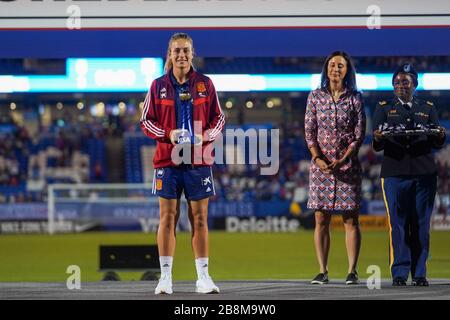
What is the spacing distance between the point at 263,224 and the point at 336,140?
1805cm

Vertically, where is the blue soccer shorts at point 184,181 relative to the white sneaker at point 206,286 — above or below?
above

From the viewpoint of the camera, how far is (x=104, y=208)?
2578 centimetres

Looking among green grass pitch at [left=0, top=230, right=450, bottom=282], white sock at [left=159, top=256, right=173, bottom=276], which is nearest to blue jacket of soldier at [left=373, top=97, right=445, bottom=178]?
white sock at [left=159, top=256, right=173, bottom=276]

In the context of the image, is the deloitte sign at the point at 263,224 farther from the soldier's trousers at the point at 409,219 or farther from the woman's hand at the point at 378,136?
the woman's hand at the point at 378,136

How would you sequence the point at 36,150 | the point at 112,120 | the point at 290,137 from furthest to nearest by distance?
the point at 112,120, the point at 36,150, the point at 290,137

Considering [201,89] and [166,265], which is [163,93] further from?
[166,265]

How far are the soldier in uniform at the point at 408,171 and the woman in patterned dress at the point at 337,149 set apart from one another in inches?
10.2

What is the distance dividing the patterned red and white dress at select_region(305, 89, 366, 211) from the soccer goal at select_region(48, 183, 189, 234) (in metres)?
16.9

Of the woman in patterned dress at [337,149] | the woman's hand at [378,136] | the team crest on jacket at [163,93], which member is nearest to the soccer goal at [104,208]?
the woman in patterned dress at [337,149]

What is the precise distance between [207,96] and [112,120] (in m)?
26.5

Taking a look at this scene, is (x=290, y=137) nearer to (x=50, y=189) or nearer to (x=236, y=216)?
(x=236, y=216)

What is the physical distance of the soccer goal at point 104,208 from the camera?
83.6 ft

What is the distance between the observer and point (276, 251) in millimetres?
18375

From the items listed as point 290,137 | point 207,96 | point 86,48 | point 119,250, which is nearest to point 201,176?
point 207,96
